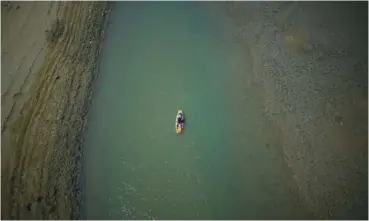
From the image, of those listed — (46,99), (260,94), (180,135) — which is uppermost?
(260,94)

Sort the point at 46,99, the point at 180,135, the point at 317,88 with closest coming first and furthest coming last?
the point at 180,135, the point at 46,99, the point at 317,88

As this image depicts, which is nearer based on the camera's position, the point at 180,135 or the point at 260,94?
the point at 180,135

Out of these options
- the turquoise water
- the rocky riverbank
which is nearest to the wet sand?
the rocky riverbank

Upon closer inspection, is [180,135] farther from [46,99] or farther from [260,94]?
[46,99]

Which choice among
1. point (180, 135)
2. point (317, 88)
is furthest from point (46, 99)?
point (317, 88)

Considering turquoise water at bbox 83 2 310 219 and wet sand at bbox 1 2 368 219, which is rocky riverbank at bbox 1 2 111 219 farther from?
turquoise water at bbox 83 2 310 219

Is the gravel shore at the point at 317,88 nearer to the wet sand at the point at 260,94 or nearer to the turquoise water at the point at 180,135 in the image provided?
the wet sand at the point at 260,94

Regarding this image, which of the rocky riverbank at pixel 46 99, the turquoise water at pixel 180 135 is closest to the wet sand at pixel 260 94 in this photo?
the rocky riverbank at pixel 46 99
